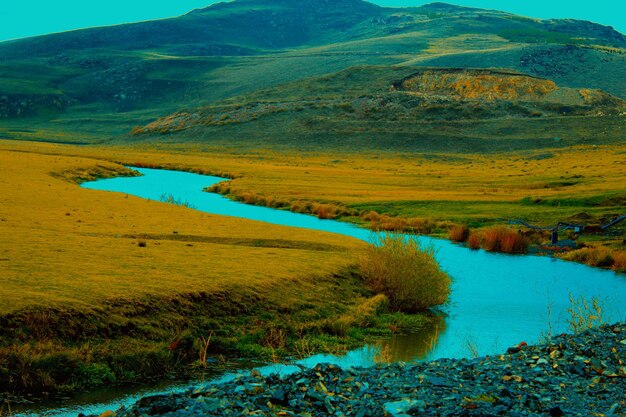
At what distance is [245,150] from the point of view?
137 m

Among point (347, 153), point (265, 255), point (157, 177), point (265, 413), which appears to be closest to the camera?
point (265, 413)

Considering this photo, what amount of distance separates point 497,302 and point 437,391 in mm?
15945

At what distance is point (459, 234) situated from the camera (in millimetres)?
47125

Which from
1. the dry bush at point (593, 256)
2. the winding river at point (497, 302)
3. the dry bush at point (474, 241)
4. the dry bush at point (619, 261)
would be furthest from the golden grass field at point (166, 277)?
the dry bush at point (474, 241)

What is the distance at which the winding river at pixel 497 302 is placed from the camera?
23.2m

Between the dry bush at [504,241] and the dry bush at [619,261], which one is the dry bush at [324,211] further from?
the dry bush at [619,261]

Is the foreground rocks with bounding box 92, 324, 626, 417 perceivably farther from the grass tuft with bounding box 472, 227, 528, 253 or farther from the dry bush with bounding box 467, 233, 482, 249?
the dry bush with bounding box 467, 233, 482, 249

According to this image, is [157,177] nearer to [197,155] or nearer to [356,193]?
[356,193]

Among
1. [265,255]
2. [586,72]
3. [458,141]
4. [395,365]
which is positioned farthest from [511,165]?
[586,72]

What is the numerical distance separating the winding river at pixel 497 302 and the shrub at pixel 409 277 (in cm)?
94

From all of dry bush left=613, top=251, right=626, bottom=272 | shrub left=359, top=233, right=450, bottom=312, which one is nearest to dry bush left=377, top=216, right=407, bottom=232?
dry bush left=613, top=251, right=626, bottom=272

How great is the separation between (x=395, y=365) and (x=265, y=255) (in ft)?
48.5

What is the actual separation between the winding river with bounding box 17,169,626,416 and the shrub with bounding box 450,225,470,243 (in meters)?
0.85

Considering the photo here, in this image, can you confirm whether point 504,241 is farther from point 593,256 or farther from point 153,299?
point 153,299
